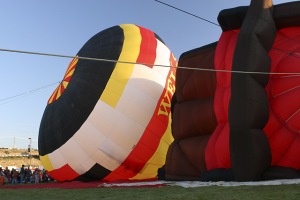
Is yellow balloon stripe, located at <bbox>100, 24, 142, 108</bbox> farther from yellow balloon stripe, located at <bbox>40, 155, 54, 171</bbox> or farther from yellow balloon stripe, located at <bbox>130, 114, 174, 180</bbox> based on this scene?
yellow balloon stripe, located at <bbox>40, 155, 54, 171</bbox>

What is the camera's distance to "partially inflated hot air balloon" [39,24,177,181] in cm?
1048

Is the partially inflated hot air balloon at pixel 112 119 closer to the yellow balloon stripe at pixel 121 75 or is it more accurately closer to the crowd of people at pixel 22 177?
the yellow balloon stripe at pixel 121 75

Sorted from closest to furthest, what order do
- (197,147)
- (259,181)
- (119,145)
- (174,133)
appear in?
(259,181), (197,147), (174,133), (119,145)

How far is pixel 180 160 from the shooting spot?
9.09m

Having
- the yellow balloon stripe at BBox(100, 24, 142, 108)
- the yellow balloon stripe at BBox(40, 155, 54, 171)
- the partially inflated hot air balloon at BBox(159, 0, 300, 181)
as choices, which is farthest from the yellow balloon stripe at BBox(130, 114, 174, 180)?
the yellow balloon stripe at BBox(40, 155, 54, 171)

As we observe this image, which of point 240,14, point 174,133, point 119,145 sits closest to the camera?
point 240,14

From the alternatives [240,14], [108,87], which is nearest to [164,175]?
[108,87]

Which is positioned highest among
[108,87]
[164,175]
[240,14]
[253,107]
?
[240,14]

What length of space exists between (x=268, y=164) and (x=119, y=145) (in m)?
4.52

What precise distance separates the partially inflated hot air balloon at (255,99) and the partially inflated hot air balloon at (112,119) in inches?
102

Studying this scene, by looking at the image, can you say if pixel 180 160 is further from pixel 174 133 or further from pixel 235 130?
pixel 235 130

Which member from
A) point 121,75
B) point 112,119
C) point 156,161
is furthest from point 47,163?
point 121,75

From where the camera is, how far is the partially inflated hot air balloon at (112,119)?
10.5 m

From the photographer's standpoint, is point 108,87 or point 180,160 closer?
point 180,160
